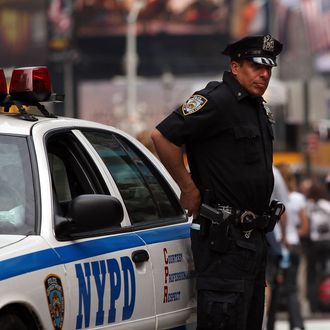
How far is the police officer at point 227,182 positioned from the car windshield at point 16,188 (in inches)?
31.0

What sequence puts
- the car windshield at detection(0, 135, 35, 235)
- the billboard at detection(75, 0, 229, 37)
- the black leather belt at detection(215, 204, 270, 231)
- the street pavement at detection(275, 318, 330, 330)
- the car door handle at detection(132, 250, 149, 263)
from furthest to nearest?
the billboard at detection(75, 0, 229, 37)
the street pavement at detection(275, 318, 330, 330)
the black leather belt at detection(215, 204, 270, 231)
the car door handle at detection(132, 250, 149, 263)
the car windshield at detection(0, 135, 35, 235)

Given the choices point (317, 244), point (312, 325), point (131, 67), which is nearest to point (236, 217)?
point (312, 325)

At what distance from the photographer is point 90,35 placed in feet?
200

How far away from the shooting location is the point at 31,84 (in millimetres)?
5836

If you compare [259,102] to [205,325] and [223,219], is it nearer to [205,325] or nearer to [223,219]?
[223,219]

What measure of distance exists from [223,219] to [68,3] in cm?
4936

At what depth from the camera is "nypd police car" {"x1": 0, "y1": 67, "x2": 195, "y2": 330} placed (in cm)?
507

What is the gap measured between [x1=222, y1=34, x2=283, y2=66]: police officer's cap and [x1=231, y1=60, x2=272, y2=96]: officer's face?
34mm

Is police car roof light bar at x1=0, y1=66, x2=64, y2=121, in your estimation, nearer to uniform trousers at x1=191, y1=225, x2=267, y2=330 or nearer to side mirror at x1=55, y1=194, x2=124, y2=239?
side mirror at x1=55, y1=194, x2=124, y2=239

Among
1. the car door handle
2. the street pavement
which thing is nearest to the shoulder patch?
the car door handle

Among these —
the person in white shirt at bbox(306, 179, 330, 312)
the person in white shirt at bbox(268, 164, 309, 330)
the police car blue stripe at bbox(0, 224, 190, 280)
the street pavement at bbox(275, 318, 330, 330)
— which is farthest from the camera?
the person in white shirt at bbox(306, 179, 330, 312)

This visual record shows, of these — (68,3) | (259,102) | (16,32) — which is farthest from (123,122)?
(259,102)

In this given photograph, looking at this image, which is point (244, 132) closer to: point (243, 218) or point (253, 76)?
point (253, 76)

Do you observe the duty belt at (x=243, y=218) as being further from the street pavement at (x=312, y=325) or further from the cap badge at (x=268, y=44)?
the street pavement at (x=312, y=325)
